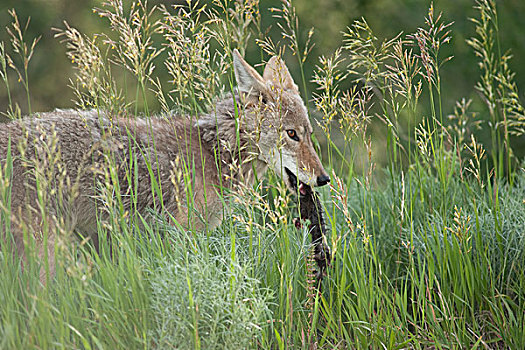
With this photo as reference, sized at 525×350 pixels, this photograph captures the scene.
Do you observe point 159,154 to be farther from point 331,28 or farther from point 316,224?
point 331,28

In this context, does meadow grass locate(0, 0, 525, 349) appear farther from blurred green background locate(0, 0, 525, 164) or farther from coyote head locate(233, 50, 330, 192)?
blurred green background locate(0, 0, 525, 164)

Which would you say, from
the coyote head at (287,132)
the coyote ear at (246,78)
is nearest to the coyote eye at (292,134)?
the coyote head at (287,132)

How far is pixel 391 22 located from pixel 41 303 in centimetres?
788

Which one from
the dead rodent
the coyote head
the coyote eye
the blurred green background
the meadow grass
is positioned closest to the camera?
the meadow grass

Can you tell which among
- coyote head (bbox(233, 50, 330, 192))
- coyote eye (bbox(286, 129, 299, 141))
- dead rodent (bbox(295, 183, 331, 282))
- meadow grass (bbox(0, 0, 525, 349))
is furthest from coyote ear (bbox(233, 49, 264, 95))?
dead rodent (bbox(295, 183, 331, 282))

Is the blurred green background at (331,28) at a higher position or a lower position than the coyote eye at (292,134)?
higher

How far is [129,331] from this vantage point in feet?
8.32

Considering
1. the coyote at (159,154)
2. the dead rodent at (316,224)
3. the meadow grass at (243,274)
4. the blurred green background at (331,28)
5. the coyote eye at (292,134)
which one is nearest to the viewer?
the meadow grass at (243,274)

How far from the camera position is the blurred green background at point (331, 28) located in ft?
26.0

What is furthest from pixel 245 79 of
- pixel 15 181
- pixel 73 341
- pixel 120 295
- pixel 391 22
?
pixel 391 22

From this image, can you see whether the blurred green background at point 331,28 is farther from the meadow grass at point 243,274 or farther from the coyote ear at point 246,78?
the meadow grass at point 243,274

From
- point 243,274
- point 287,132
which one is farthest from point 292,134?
point 243,274

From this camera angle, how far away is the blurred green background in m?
7.93

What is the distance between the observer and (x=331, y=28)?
30.7 ft
